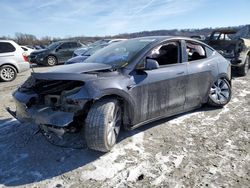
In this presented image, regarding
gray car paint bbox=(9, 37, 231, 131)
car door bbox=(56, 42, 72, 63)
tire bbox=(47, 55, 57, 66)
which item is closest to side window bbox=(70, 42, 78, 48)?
car door bbox=(56, 42, 72, 63)

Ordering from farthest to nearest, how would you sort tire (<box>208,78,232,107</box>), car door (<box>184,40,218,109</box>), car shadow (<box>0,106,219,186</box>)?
tire (<box>208,78,232,107</box>) < car door (<box>184,40,218,109</box>) < car shadow (<box>0,106,219,186</box>)

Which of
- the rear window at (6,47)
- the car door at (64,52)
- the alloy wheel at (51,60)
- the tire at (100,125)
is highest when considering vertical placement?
the rear window at (6,47)

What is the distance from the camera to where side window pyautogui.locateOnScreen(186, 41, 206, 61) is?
540 cm

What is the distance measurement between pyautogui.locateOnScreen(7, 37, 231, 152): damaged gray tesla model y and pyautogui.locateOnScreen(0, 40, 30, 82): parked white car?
7305mm

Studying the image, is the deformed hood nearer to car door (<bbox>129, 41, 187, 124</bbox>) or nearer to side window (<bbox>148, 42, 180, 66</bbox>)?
car door (<bbox>129, 41, 187, 124</bbox>)

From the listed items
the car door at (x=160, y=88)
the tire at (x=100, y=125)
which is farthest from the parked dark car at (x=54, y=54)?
the tire at (x=100, y=125)

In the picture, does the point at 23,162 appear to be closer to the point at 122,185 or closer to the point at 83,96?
the point at 83,96

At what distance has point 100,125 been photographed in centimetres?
364

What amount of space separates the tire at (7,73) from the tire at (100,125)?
853 centimetres

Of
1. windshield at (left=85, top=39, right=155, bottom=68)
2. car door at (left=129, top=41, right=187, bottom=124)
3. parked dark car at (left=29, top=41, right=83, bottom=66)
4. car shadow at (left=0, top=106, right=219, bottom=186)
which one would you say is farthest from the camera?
parked dark car at (left=29, top=41, right=83, bottom=66)

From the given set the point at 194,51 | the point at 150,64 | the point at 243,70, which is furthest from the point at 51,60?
the point at 150,64

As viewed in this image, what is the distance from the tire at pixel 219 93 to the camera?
19.0 feet

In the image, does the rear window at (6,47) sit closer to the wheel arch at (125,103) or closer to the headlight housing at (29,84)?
the headlight housing at (29,84)

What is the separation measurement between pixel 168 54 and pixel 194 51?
779mm
